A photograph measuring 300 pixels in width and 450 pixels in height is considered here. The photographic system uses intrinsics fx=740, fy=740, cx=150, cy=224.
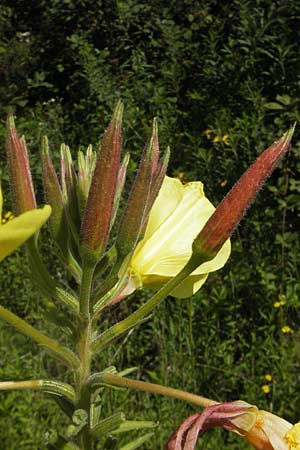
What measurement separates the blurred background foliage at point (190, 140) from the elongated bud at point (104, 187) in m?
0.36

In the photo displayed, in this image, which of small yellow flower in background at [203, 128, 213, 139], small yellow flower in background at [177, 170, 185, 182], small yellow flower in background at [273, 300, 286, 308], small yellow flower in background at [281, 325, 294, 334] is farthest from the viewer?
small yellow flower in background at [203, 128, 213, 139]

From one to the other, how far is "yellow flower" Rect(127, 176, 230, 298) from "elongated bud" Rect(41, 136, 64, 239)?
0.17 metres

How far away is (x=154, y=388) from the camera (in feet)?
3.15

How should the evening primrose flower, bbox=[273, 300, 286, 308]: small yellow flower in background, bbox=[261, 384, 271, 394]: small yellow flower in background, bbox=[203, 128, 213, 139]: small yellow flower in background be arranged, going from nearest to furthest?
the evening primrose flower < bbox=[261, 384, 271, 394]: small yellow flower in background < bbox=[273, 300, 286, 308]: small yellow flower in background < bbox=[203, 128, 213, 139]: small yellow flower in background

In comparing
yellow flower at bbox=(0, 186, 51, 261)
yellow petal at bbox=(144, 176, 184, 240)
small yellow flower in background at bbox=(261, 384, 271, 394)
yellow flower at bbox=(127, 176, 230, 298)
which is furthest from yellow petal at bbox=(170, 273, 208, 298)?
small yellow flower in background at bbox=(261, 384, 271, 394)

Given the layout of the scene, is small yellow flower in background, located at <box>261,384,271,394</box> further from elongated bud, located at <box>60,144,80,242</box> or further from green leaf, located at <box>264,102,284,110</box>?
elongated bud, located at <box>60,144,80,242</box>

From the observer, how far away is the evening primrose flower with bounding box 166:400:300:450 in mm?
901

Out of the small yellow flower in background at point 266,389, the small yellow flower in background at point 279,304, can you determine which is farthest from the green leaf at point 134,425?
the small yellow flower in background at point 279,304

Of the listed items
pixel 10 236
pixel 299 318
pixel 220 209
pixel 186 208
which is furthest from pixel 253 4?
pixel 10 236

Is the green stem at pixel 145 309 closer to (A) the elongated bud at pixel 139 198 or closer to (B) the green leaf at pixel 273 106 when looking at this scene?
(A) the elongated bud at pixel 139 198

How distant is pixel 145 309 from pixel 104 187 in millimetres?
180

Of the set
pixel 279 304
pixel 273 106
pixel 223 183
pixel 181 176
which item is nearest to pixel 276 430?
pixel 279 304

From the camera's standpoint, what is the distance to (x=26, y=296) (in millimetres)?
3617

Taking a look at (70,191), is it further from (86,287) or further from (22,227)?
(22,227)
